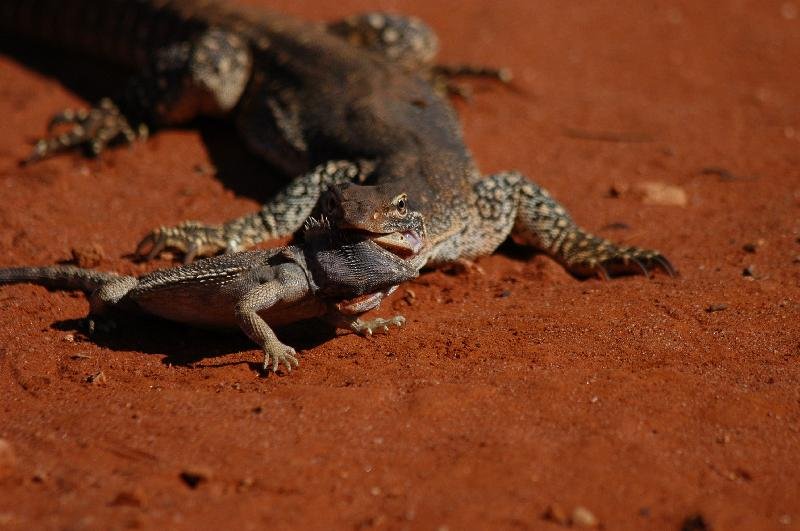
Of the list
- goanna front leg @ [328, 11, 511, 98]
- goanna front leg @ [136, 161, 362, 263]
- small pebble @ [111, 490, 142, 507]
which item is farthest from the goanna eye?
goanna front leg @ [328, 11, 511, 98]

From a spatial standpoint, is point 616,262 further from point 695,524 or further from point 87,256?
point 87,256

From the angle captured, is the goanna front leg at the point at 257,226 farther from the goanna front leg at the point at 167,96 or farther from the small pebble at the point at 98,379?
the goanna front leg at the point at 167,96

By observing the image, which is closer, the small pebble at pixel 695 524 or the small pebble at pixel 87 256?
the small pebble at pixel 695 524

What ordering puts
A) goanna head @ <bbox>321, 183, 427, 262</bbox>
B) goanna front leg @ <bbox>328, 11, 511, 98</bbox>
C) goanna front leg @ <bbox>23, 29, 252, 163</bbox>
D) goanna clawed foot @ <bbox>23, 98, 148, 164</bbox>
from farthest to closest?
1. goanna front leg @ <bbox>328, 11, 511, 98</bbox>
2. goanna front leg @ <bbox>23, 29, 252, 163</bbox>
3. goanna clawed foot @ <bbox>23, 98, 148, 164</bbox>
4. goanna head @ <bbox>321, 183, 427, 262</bbox>

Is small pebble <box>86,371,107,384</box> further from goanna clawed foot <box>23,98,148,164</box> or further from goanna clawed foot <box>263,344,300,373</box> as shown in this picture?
goanna clawed foot <box>23,98,148,164</box>

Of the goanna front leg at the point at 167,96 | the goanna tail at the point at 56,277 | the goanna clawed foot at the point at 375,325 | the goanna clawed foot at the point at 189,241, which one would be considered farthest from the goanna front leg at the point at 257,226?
the goanna front leg at the point at 167,96

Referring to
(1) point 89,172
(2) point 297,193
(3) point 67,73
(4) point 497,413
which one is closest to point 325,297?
(4) point 497,413
